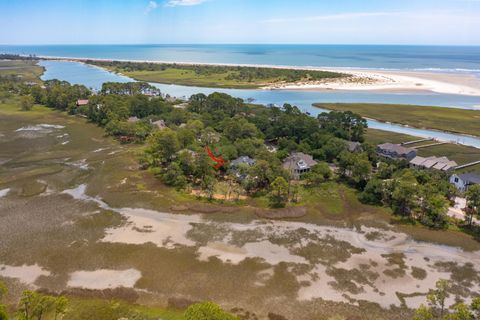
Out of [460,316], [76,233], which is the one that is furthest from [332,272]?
[76,233]

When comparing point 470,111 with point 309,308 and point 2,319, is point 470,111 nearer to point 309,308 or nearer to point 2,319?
point 309,308

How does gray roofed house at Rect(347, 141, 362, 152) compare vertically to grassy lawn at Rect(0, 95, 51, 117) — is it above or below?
below

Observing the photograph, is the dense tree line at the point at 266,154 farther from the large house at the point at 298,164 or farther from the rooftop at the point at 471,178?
the rooftop at the point at 471,178

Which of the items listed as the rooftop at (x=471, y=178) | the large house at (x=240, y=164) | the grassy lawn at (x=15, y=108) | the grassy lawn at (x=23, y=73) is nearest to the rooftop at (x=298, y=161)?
the large house at (x=240, y=164)

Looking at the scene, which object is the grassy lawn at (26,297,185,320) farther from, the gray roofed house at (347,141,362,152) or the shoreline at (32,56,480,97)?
the shoreline at (32,56,480,97)

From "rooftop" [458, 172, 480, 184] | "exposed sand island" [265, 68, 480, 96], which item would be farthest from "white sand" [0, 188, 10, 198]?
"exposed sand island" [265, 68, 480, 96]
